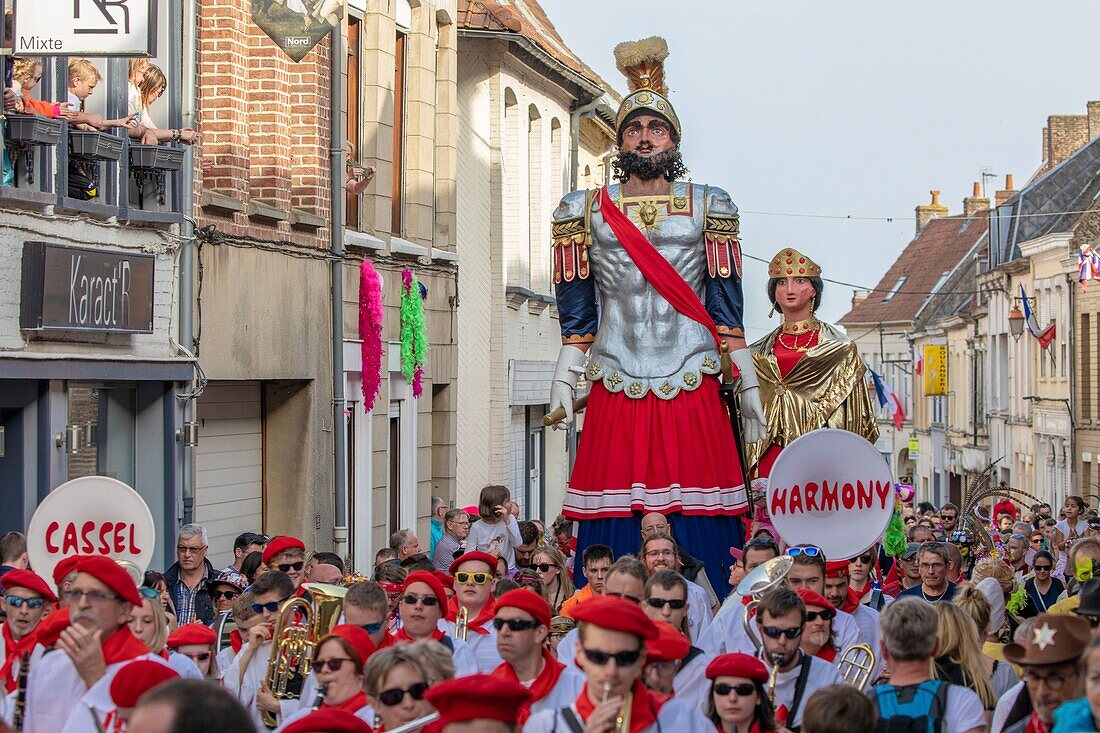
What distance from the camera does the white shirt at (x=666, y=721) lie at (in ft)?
21.6

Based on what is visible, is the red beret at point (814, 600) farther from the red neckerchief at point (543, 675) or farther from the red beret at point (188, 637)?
the red beret at point (188, 637)

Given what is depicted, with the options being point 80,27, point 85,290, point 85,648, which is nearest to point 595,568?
point 85,648

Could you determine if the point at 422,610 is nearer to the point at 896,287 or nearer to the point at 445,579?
the point at 445,579

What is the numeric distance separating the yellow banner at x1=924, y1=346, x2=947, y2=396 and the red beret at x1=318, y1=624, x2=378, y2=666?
215ft

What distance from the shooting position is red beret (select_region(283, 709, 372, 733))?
568cm

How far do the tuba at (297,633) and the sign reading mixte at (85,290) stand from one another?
5.60m

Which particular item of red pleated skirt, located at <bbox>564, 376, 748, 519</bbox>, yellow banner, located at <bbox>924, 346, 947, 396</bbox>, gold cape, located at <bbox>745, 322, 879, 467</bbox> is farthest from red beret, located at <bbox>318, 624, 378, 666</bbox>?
yellow banner, located at <bbox>924, 346, 947, 396</bbox>

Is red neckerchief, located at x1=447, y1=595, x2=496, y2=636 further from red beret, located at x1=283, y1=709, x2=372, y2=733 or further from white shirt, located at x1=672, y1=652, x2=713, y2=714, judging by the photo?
red beret, located at x1=283, y1=709, x2=372, y2=733

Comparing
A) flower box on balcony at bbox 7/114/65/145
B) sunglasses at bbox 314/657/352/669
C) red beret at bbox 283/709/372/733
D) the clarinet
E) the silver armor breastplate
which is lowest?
the clarinet

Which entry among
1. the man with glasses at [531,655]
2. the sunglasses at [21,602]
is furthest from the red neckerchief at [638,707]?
A: the sunglasses at [21,602]

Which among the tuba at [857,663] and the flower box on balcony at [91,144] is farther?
the flower box on balcony at [91,144]

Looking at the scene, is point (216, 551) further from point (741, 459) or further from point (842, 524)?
point (842, 524)

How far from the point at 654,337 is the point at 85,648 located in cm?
539

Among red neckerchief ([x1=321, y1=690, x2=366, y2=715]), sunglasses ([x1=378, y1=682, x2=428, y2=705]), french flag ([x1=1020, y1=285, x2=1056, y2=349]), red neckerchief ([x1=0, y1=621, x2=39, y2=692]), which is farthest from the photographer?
french flag ([x1=1020, y1=285, x2=1056, y2=349])
